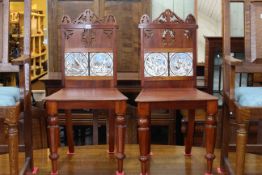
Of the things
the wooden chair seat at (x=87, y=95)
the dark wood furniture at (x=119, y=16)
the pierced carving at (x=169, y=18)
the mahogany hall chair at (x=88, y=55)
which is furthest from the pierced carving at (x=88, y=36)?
the dark wood furniture at (x=119, y=16)

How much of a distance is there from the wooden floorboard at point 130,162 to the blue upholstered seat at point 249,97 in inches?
21.2

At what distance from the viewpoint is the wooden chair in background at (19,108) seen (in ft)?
7.09

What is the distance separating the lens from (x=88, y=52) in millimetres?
2918

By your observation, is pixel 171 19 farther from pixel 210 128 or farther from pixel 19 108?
pixel 19 108

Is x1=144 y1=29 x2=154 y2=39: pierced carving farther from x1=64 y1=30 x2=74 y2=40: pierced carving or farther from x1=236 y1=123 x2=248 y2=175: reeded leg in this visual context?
x1=236 y1=123 x2=248 y2=175: reeded leg

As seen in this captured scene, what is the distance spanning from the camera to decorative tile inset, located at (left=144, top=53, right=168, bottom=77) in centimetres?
288

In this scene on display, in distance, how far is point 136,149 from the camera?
3094mm

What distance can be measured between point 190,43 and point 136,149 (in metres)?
0.87

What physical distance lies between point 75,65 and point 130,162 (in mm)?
760

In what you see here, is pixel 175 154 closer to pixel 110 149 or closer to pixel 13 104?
pixel 110 149

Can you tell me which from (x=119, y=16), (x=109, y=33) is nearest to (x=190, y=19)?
(x=109, y=33)

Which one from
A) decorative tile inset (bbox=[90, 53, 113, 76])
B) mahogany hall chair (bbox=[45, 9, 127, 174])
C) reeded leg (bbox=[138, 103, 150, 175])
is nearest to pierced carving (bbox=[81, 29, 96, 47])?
mahogany hall chair (bbox=[45, 9, 127, 174])

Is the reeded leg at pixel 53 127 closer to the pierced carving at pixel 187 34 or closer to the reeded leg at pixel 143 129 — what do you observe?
the reeded leg at pixel 143 129

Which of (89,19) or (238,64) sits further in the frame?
(89,19)
